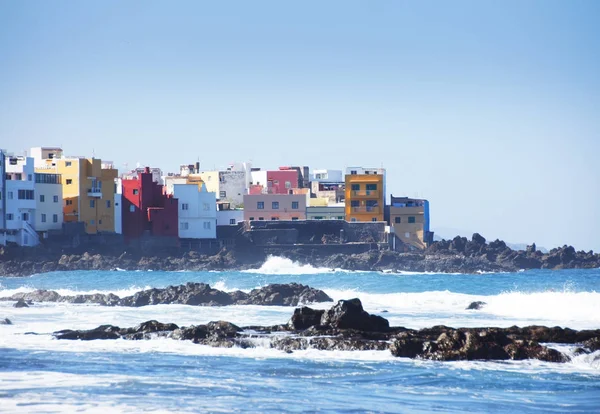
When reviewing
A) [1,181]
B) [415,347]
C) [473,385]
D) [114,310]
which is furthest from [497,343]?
[1,181]

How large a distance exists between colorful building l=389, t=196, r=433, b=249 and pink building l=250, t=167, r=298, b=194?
8.52 metres

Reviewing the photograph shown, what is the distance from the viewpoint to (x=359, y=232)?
70375 mm

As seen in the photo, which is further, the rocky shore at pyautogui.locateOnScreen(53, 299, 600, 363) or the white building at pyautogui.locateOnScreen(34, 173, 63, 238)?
the white building at pyautogui.locateOnScreen(34, 173, 63, 238)

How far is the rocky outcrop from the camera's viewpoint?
37719mm

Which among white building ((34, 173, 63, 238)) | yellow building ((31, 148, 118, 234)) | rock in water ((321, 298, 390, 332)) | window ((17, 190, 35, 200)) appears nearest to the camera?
rock in water ((321, 298, 390, 332))

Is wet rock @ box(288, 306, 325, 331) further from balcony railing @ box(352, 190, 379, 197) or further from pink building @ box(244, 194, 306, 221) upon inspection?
balcony railing @ box(352, 190, 379, 197)

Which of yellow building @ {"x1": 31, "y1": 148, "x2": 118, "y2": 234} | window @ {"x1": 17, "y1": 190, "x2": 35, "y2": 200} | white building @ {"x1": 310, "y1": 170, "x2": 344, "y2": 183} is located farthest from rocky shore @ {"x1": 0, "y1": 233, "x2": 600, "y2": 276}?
white building @ {"x1": 310, "y1": 170, "x2": 344, "y2": 183}

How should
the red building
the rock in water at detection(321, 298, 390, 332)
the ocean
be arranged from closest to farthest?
the ocean
the rock in water at detection(321, 298, 390, 332)
the red building

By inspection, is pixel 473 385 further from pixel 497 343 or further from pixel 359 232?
pixel 359 232

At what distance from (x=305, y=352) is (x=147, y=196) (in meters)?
45.7

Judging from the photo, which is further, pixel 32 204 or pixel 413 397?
pixel 32 204

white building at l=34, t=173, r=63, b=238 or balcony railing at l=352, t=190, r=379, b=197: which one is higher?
balcony railing at l=352, t=190, r=379, b=197

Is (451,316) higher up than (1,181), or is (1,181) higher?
(1,181)

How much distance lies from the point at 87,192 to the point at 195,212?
684cm
